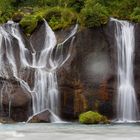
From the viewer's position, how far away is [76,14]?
145 ft

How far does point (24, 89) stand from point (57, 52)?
4130 millimetres

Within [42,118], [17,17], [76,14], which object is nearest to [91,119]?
[42,118]

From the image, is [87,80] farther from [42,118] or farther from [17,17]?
[17,17]

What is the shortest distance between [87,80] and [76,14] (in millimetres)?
6258

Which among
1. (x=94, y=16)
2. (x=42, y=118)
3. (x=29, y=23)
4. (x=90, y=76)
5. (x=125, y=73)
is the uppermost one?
(x=94, y=16)

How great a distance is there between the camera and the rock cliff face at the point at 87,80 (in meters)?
39.7

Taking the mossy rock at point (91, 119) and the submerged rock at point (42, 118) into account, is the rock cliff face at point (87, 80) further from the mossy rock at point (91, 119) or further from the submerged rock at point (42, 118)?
the mossy rock at point (91, 119)

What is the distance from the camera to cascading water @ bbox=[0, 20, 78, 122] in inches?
1574

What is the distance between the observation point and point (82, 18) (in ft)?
140

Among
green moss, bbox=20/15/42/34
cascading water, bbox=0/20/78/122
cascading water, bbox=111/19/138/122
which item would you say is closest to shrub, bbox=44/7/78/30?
cascading water, bbox=0/20/78/122

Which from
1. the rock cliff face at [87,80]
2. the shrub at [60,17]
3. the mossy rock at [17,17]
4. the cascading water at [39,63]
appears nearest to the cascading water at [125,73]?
the rock cliff face at [87,80]

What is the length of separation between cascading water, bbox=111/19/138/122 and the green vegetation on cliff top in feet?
4.62

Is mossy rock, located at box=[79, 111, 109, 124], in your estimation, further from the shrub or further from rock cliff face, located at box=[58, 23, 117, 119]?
the shrub

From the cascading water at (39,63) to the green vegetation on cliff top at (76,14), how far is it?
81cm
